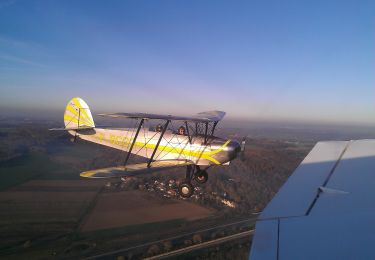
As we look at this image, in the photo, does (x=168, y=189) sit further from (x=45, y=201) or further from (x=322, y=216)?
(x=322, y=216)

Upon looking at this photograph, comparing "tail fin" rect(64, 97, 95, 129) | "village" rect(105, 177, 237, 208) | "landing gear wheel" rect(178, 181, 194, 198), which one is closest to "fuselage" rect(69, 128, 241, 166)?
"landing gear wheel" rect(178, 181, 194, 198)

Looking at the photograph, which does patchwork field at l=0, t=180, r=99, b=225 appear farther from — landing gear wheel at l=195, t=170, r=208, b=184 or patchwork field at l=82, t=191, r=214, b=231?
landing gear wheel at l=195, t=170, r=208, b=184

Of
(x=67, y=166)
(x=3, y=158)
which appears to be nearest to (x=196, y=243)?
(x=67, y=166)

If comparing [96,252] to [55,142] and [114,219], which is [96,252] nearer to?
[114,219]

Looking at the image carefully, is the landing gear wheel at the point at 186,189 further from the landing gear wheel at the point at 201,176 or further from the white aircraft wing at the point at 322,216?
the white aircraft wing at the point at 322,216

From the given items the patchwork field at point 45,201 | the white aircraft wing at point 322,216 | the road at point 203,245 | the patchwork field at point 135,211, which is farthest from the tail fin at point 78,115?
the patchwork field at point 45,201
